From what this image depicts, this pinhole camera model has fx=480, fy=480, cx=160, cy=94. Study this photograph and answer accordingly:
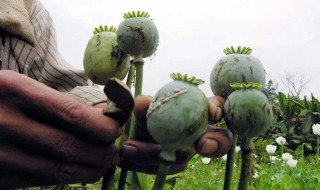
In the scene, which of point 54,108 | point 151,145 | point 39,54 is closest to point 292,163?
point 39,54

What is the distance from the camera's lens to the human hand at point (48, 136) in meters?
0.82

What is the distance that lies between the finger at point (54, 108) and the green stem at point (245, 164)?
0.21 meters

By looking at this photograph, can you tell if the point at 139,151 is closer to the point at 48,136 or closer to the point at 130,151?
the point at 130,151

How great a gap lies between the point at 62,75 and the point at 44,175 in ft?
4.29

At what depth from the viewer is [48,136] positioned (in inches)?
33.7

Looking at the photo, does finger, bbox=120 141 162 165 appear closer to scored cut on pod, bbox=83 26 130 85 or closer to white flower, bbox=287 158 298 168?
scored cut on pod, bbox=83 26 130 85

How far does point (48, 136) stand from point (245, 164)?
35cm

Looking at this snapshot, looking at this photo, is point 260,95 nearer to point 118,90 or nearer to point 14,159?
point 118,90

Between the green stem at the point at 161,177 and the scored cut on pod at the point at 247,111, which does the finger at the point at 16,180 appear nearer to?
the green stem at the point at 161,177

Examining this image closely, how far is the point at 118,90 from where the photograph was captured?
721 mm

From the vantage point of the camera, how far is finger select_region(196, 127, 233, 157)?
30.8 inches

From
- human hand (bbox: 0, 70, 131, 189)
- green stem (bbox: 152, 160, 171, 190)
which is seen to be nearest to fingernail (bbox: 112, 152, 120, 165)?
human hand (bbox: 0, 70, 131, 189)

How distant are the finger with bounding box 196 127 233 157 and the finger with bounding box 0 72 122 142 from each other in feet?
0.47

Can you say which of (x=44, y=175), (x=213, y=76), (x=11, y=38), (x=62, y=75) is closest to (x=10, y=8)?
(x=11, y=38)
